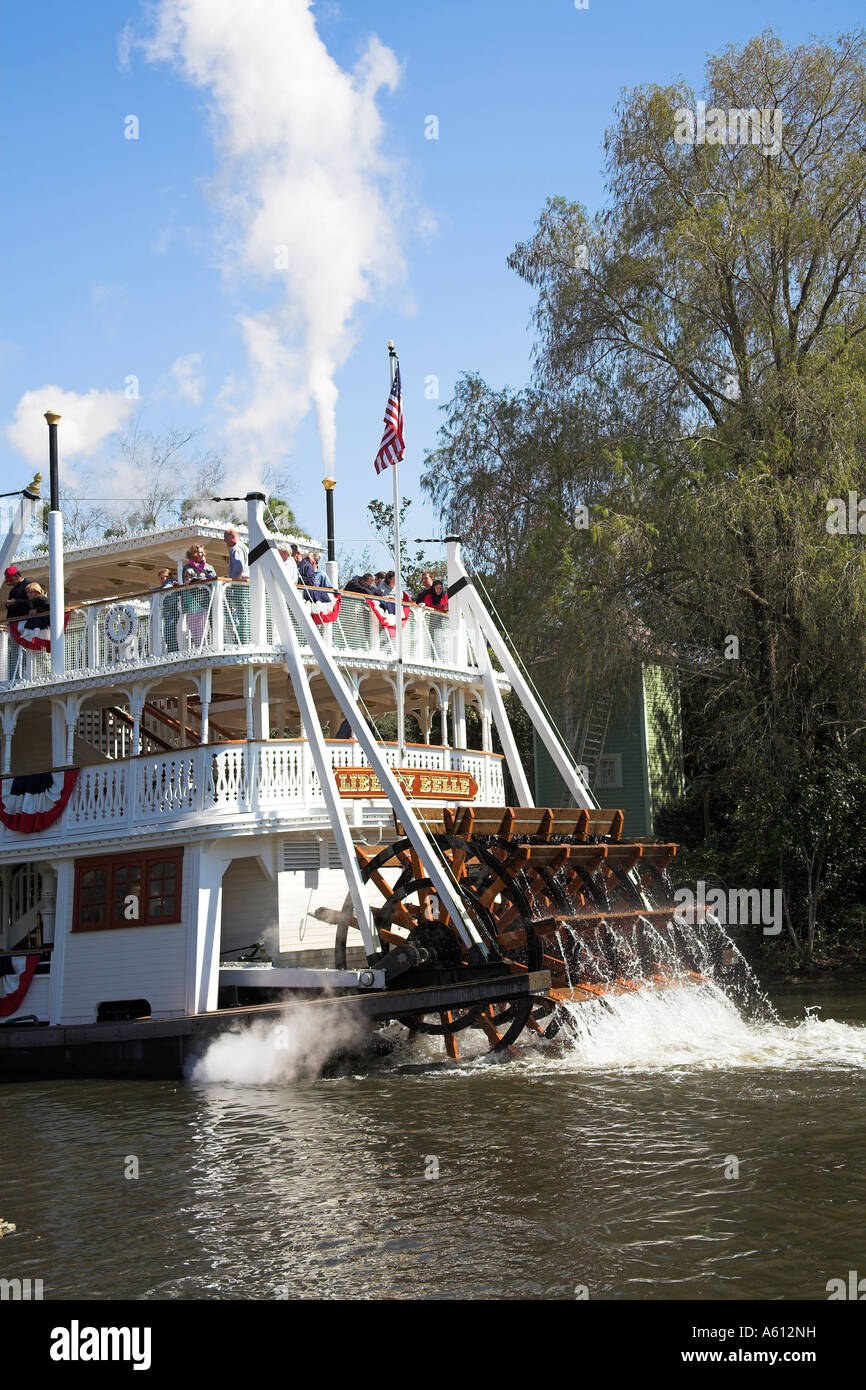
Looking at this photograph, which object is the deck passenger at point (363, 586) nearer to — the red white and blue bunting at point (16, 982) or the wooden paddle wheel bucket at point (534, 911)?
the wooden paddle wheel bucket at point (534, 911)

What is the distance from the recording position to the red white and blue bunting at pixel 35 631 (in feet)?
54.2

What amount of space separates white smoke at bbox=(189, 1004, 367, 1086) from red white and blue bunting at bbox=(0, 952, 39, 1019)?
2889 mm

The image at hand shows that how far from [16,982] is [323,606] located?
18.1 feet

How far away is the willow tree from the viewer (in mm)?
21016

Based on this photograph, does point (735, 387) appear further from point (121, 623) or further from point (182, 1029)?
point (182, 1029)

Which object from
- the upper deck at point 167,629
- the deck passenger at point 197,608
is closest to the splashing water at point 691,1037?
the upper deck at point 167,629

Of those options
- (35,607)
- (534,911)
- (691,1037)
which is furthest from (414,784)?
(35,607)

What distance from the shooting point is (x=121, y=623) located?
15.7 meters

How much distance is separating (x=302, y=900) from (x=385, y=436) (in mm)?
5474

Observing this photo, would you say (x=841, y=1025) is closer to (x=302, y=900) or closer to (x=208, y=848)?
(x=302, y=900)

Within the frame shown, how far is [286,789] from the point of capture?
14719 mm

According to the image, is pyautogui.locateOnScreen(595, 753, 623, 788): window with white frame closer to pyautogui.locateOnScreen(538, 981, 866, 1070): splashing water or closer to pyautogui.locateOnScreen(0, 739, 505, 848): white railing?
pyautogui.locateOnScreen(538, 981, 866, 1070): splashing water

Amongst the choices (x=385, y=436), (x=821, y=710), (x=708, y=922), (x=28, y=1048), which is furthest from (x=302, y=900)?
(x=821, y=710)

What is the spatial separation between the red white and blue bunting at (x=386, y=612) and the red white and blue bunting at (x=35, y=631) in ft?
12.0
